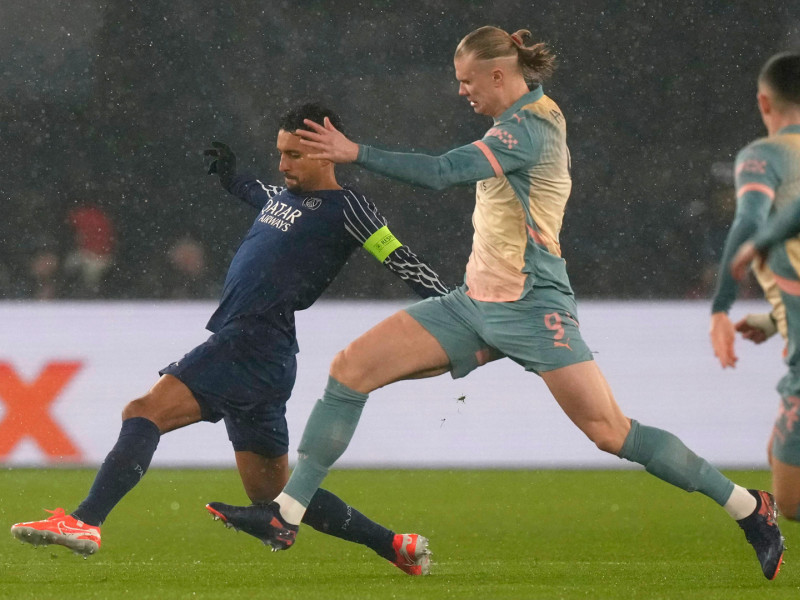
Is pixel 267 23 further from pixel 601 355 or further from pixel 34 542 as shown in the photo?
pixel 34 542

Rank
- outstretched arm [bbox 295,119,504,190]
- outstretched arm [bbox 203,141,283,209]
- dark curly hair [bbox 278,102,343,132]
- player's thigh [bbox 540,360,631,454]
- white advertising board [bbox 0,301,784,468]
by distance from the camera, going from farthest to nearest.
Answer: white advertising board [bbox 0,301,784,468], outstretched arm [bbox 203,141,283,209], dark curly hair [bbox 278,102,343,132], player's thigh [bbox 540,360,631,454], outstretched arm [bbox 295,119,504,190]

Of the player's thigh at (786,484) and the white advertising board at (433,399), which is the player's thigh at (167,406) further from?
the white advertising board at (433,399)

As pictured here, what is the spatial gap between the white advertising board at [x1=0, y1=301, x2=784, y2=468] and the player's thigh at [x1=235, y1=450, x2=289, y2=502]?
3.76 meters

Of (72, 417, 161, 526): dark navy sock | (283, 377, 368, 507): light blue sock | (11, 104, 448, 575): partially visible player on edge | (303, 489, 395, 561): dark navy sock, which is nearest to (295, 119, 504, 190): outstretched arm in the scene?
(11, 104, 448, 575): partially visible player on edge

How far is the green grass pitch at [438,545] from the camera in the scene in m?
4.38

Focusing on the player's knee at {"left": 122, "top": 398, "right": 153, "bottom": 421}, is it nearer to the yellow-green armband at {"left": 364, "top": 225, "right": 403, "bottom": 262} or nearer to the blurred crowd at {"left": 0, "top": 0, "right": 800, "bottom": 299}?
the yellow-green armband at {"left": 364, "top": 225, "right": 403, "bottom": 262}

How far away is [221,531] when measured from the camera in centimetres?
630

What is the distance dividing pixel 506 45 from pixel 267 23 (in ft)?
28.0

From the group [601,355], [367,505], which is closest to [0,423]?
[367,505]

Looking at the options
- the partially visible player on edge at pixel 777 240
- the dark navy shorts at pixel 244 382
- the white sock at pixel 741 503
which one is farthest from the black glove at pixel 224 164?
the partially visible player on edge at pixel 777 240

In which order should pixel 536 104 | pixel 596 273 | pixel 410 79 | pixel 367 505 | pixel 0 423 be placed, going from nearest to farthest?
pixel 536 104, pixel 367 505, pixel 0 423, pixel 596 273, pixel 410 79

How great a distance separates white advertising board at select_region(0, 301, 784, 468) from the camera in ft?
28.8

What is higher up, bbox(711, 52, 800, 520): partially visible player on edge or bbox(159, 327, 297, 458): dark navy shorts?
bbox(711, 52, 800, 520): partially visible player on edge

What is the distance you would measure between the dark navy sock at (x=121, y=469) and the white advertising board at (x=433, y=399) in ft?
13.6
